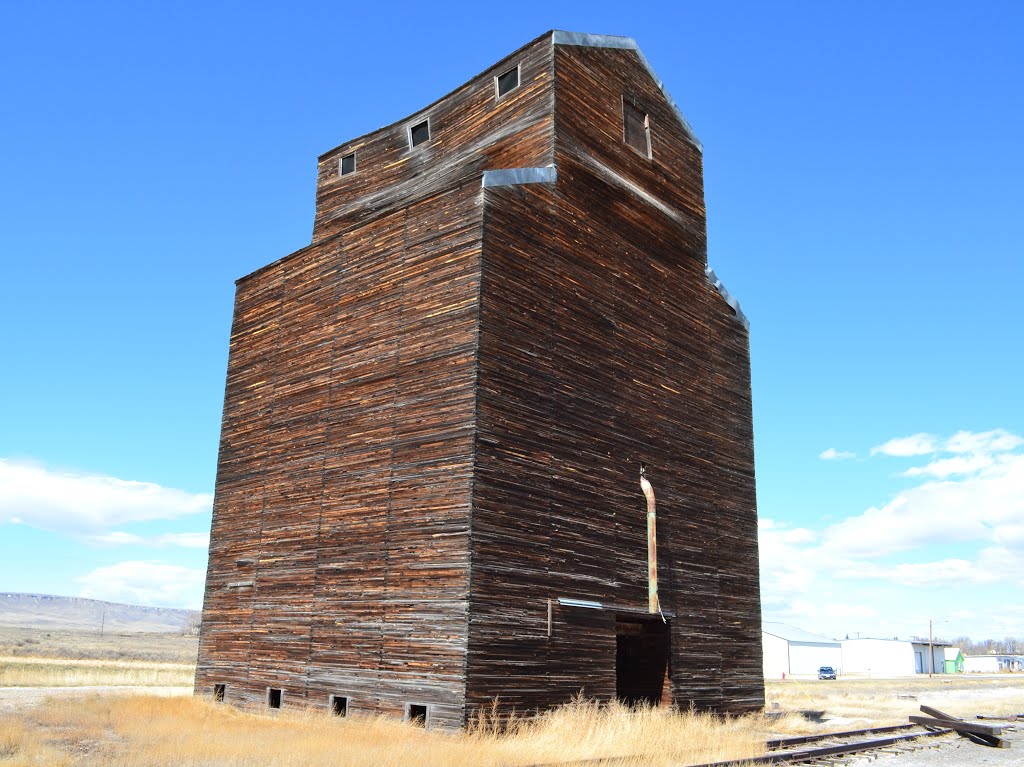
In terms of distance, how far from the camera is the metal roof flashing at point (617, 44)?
21.3m

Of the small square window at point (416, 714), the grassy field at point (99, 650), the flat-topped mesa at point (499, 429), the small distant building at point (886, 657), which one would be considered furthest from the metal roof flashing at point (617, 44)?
the small distant building at point (886, 657)

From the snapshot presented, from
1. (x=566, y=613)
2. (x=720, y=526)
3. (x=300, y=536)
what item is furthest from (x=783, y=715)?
(x=300, y=536)

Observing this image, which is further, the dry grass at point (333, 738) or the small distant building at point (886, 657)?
the small distant building at point (886, 657)

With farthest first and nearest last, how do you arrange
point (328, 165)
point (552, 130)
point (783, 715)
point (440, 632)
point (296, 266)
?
point (328, 165), point (783, 715), point (296, 266), point (552, 130), point (440, 632)

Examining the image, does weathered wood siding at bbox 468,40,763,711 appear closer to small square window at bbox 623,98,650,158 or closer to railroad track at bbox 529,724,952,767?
small square window at bbox 623,98,650,158

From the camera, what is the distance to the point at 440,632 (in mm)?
16312

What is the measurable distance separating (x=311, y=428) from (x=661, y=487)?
342 inches

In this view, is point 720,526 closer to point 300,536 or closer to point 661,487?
point 661,487

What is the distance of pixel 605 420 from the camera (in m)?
19.8

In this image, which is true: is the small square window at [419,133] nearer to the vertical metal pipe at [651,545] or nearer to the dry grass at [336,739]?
the vertical metal pipe at [651,545]

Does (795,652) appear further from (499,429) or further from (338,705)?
(499,429)

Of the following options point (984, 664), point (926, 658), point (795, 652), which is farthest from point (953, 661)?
point (795, 652)

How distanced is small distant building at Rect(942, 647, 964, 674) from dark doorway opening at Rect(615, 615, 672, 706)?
323 feet

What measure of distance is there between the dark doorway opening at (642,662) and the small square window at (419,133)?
45.8 feet
